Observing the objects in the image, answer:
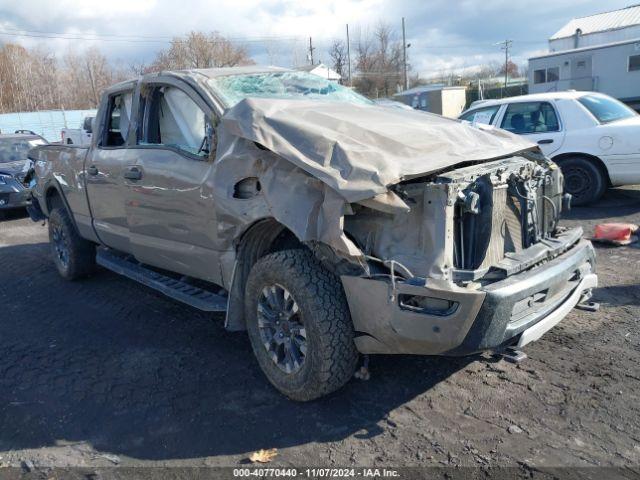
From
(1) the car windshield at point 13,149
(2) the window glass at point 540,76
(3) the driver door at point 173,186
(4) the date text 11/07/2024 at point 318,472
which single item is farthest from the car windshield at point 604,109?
(2) the window glass at point 540,76

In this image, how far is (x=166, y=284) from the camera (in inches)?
180

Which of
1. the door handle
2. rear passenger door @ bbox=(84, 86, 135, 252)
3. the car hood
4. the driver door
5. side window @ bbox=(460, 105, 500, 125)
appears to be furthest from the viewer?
the car hood

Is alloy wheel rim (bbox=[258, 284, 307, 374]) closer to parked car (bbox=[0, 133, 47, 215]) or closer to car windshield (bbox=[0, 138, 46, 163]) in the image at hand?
parked car (bbox=[0, 133, 47, 215])

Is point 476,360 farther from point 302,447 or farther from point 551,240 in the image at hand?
point 302,447

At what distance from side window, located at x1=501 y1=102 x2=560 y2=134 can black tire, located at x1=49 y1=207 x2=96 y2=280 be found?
6396mm

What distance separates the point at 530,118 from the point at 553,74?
2174 cm

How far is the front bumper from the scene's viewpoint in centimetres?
274

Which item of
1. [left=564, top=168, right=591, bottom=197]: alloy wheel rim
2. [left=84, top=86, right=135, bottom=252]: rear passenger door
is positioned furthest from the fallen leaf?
[left=564, top=168, right=591, bottom=197]: alloy wheel rim

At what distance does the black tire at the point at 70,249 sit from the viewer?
6.23 metres

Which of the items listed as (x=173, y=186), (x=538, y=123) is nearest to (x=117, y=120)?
(x=173, y=186)

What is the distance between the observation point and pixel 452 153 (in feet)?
10.6

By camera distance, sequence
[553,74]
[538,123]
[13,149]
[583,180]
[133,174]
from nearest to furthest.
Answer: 1. [133,174]
2. [583,180]
3. [538,123]
4. [13,149]
5. [553,74]

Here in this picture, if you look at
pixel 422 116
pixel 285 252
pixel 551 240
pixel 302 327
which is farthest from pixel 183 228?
pixel 551 240

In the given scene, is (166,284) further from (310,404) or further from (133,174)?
(310,404)
